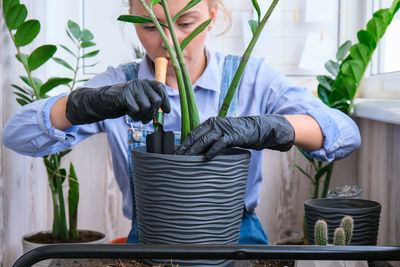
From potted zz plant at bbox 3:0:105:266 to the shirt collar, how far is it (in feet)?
1.06

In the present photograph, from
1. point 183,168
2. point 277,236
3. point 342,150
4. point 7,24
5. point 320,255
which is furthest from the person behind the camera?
point 277,236

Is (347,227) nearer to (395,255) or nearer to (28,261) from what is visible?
(395,255)

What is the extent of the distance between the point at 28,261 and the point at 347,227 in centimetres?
54

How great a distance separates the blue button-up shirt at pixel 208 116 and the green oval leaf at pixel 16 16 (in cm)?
31

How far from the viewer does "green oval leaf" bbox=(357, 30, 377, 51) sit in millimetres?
1280

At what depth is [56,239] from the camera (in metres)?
1.52

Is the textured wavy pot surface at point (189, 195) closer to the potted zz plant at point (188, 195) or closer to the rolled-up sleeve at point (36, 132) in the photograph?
the potted zz plant at point (188, 195)

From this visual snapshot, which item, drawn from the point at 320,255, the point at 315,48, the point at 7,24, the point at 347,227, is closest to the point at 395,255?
the point at 320,255

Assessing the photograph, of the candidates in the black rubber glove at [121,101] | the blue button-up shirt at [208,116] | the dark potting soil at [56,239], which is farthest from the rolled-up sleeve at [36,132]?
the dark potting soil at [56,239]

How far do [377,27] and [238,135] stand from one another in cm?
71

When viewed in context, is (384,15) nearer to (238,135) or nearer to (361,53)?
(361,53)

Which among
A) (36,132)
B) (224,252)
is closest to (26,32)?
(36,132)

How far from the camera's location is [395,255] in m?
0.36

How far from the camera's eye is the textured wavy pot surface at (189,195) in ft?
1.94
